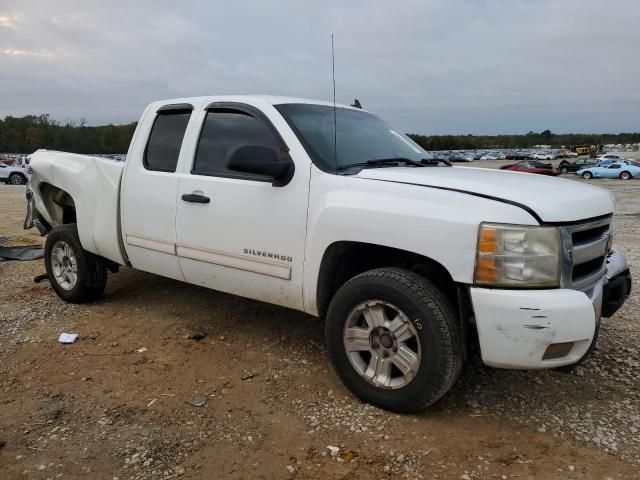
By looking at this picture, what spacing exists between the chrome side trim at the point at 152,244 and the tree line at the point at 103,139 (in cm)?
83

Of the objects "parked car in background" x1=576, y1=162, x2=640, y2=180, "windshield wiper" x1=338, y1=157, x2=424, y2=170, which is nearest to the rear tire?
"windshield wiper" x1=338, y1=157, x2=424, y2=170

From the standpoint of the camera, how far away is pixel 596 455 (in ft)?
8.86

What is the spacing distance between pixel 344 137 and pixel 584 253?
1.73m

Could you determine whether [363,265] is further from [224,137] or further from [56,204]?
[56,204]

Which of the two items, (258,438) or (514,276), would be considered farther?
(258,438)

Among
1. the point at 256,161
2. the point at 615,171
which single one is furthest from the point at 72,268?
the point at 615,171

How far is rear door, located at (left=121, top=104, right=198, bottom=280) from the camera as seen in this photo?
13.4 feet

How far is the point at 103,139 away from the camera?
7.73 meters

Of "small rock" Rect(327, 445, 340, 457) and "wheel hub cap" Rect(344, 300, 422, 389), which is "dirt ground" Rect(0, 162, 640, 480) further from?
"wheel hub cap" Rect(344, 300, 422, 389)

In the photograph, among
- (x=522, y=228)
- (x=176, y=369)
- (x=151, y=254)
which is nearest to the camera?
(x=522, y=228)

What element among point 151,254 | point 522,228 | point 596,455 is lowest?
point 596,455

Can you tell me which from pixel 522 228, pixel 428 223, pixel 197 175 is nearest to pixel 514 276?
pixel 522 228

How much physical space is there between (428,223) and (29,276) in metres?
5.36

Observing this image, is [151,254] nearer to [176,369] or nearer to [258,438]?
[176,369]
